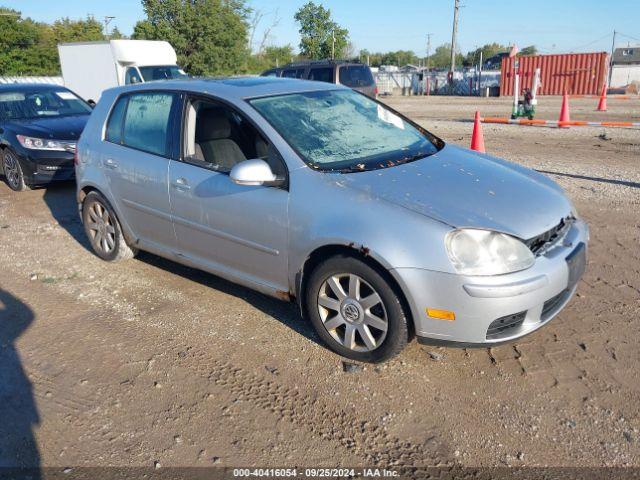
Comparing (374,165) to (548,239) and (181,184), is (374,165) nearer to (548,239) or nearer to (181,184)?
(548,239)

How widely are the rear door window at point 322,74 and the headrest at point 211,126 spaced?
11487mm

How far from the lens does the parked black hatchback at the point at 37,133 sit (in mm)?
7977

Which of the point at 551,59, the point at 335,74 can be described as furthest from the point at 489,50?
the point at 335,74

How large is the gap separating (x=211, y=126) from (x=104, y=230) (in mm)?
1763

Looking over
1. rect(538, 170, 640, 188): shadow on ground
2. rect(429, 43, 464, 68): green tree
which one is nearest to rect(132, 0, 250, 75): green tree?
rect(538, 170, 640, 188): shadow on ground

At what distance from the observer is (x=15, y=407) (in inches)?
123

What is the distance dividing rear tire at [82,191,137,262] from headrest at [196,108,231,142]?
1351 millimetres

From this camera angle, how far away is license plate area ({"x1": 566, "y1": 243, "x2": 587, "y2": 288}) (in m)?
3.21

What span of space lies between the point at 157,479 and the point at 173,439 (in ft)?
0.92

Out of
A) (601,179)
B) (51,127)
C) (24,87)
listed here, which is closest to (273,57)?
(24,87)

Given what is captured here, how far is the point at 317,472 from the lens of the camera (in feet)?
8.43

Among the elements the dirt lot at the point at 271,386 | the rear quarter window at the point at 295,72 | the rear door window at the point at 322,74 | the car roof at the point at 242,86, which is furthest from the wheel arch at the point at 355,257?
the rear quarter window at the point at 295,72

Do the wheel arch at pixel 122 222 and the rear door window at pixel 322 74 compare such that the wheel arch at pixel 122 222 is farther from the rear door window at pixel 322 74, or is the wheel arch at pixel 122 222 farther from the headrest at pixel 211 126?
the rear door window at pixel 322 74

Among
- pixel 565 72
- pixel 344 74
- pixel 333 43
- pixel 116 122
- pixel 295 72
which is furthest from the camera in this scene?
Result: pixel 333 43
